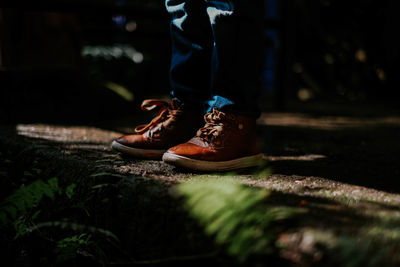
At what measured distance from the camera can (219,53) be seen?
1.57m

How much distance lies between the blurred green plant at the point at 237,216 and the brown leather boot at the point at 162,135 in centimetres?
62

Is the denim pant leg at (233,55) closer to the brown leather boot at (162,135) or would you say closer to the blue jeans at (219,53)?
the blue jeans at (219,53)

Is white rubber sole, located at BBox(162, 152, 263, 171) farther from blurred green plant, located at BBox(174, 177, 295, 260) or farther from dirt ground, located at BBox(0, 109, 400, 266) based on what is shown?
blurred green plant, located at BBox(174, 177, 295, 260)

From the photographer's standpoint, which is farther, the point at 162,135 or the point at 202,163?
the point at 162,135

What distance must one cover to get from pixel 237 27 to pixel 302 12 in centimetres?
573

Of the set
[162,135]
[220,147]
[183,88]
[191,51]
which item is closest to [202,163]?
[220,147]

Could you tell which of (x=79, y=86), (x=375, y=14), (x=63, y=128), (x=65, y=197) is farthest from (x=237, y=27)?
(x=375, y=14)

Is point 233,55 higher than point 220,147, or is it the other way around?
point 233,55

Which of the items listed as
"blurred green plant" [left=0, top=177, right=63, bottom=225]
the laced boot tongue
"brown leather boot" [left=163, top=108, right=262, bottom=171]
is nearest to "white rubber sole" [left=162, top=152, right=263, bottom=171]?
"brown leather boot" [left=163, top=108, right=262, bottom=171]

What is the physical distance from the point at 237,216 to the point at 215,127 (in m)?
0.64

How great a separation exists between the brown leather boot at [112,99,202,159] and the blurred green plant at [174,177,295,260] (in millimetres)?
622

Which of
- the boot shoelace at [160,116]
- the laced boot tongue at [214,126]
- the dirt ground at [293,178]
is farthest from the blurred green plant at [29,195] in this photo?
the laced boot tongue at [214,126]

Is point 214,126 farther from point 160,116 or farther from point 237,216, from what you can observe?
point 237,216

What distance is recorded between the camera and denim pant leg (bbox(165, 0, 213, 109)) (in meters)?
1.73
